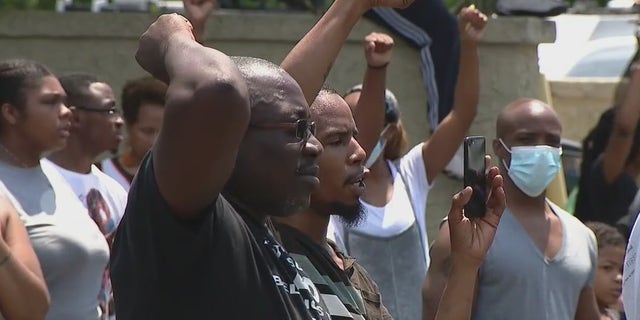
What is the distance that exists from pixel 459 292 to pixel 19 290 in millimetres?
1721

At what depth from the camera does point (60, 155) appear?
6.23 m

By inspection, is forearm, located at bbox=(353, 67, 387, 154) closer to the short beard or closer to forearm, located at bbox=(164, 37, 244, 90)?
the short beard

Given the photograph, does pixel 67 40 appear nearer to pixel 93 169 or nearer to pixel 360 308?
pixel 93 169

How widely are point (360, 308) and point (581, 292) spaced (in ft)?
7.41

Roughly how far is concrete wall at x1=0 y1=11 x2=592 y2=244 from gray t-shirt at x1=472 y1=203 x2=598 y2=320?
2333 mm

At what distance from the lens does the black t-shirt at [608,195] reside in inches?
283

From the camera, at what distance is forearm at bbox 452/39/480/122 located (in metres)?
6.48

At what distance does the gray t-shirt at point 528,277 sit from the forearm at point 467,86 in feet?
3.10

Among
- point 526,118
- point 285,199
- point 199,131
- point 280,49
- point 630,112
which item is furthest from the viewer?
point 280,49

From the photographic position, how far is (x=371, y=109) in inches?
227

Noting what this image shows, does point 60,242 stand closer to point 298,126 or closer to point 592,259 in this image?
point 592,259

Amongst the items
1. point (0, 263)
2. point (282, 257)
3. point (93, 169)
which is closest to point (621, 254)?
point (93, 169)

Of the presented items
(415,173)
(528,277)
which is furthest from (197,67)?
(415,173)

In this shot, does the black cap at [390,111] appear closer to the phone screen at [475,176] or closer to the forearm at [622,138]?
the forearm at [622,138]
